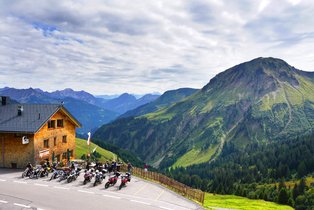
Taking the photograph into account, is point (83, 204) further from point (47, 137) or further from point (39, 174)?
point (47, 137)

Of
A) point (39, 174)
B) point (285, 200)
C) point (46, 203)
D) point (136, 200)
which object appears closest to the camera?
point (46, 203)

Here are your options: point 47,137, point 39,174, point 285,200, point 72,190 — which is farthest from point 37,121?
point 285,200

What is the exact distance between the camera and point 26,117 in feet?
166

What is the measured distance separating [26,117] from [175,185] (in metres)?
26.5

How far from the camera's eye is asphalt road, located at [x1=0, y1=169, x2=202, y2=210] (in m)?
31.7

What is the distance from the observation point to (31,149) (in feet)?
157

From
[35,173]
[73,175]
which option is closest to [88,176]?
[73,175]

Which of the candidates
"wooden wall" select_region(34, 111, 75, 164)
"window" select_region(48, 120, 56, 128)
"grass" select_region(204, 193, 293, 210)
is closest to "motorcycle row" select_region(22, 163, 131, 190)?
"wooden wall" select_region(34, 111, 75, 164)

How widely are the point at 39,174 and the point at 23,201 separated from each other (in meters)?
11.5

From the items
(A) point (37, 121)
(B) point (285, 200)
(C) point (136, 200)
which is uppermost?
(A) point (37, 121)

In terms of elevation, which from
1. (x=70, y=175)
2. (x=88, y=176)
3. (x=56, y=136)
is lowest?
(x=88, y=176)

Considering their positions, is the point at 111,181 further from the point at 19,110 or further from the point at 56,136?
the point at 19,110

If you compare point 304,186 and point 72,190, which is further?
point 304,186

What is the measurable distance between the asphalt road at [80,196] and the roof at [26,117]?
7242mm
